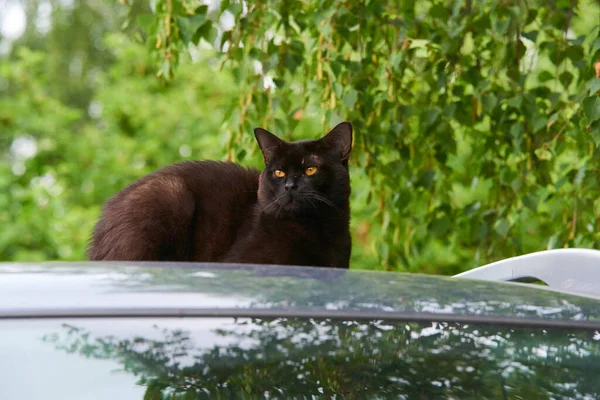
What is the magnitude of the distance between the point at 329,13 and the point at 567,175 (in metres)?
1.13

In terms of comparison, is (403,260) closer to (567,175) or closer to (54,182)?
(567,175)

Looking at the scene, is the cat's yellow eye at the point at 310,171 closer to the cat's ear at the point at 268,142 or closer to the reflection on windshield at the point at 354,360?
the cat's ear at the point at 268,142

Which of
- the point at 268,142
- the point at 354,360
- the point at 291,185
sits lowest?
the point at 354,360

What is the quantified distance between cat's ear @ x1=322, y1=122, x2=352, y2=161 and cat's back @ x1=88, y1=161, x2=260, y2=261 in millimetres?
351

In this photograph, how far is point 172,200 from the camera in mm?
2996

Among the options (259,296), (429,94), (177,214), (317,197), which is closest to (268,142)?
(317,197)

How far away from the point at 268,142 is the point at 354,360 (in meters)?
2.06

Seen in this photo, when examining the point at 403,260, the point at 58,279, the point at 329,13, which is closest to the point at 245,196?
the point at 329,13

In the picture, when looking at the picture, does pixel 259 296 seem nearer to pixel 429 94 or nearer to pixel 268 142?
pixel 268 142

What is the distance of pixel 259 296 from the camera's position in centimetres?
129

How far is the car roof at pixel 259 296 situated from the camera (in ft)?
3.98

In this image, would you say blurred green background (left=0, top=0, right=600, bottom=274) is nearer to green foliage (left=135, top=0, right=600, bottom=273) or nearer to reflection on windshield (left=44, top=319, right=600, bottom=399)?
green foliage (left=135, top=0, right=600, bottom=273)

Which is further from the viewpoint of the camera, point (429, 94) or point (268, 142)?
point (429, 94)

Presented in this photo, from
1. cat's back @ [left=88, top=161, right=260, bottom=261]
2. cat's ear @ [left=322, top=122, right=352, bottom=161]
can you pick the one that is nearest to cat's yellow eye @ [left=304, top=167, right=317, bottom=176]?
cat's ear @ [left=322, top=122, right=352, bottom=161]
